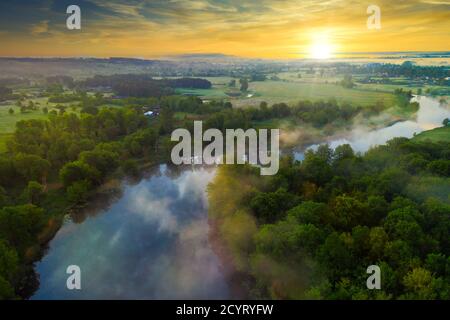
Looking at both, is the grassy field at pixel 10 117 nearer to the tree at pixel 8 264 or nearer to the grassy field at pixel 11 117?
the grassy field at pixel 11 117

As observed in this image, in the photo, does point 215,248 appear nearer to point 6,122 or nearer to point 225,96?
point 6,122

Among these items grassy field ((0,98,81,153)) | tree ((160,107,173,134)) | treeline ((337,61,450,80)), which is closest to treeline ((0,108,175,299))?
tree ((160,107,173,134))

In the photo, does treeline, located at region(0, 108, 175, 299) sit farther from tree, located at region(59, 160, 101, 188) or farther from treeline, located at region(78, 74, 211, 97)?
treeline, located at region(78, 74, 211, 97)

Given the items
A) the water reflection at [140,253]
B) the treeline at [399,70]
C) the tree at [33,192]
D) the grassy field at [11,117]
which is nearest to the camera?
the water reflection at [140,253]

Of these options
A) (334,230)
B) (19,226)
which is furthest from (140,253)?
(334,230)

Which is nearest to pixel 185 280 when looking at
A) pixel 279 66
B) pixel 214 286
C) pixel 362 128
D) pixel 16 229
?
pixel 214 286

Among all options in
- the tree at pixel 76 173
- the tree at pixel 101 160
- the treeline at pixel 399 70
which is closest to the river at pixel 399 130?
the treeline at pixel 399 70
